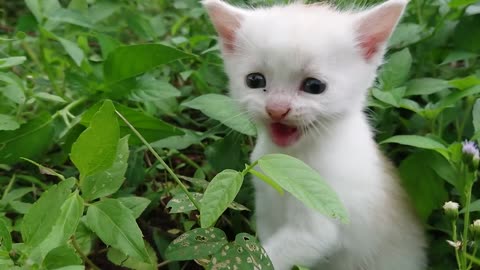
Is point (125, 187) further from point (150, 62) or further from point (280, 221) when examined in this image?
point (280, 221)

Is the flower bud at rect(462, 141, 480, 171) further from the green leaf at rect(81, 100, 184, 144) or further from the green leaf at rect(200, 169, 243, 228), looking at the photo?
the green leaf at rect(81, 100, 184, 144)

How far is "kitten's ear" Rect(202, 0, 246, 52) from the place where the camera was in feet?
5.46

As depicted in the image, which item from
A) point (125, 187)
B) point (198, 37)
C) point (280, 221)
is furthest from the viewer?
point (198, 37)

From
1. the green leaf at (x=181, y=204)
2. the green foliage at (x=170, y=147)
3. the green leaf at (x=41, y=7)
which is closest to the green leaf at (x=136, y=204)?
the green foliage at (x=170, y=147)

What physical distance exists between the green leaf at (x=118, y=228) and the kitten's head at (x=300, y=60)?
1.37ft

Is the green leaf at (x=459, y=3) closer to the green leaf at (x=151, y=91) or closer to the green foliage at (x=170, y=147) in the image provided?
the green foliage at (x=170, y=147)

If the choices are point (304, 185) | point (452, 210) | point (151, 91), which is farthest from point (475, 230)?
point (151, 91)

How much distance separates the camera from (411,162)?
1898mm

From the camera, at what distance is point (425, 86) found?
1960mm

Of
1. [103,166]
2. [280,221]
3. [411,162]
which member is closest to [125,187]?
[280,221]

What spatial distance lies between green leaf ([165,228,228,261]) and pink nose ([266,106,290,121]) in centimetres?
31

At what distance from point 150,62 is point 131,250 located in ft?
2.42

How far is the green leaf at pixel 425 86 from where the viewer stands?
1909 millimetres

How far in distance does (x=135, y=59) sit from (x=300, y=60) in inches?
26.4
